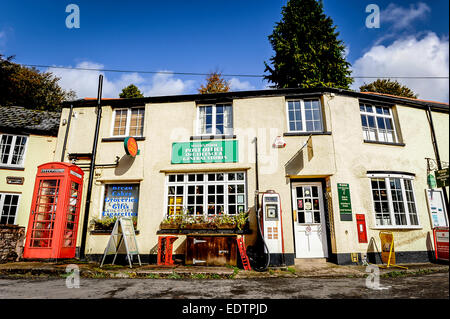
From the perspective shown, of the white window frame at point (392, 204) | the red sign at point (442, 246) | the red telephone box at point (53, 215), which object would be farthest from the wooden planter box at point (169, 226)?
the red sign at point (442, 246)

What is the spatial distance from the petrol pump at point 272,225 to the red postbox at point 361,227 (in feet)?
8.95

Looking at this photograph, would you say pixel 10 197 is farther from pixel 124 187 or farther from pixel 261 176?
pixel 261 176

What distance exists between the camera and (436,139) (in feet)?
33.8

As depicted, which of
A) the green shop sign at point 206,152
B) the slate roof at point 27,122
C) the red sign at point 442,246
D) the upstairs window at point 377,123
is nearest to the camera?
the red sign at point 442,246

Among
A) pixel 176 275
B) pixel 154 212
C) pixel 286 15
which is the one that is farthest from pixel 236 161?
pixel 286 15

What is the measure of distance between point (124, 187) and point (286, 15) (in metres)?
19.7

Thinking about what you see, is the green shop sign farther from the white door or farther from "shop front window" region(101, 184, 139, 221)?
the white door

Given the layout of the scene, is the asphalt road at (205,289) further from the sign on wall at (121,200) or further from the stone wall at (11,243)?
the sign on wall at (121,200)

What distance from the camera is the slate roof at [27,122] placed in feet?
39.3

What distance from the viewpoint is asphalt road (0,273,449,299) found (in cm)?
467

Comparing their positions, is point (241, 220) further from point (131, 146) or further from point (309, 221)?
point (131, 146)

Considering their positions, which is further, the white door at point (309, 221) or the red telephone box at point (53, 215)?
the white door at point (309, 221)

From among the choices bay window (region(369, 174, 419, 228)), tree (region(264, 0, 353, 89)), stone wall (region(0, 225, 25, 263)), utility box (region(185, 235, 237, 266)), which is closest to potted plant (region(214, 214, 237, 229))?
utility box (region(185, 235, 237, 266))

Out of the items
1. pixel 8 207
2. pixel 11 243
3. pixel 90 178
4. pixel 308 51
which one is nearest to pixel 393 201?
pixel 90 178
